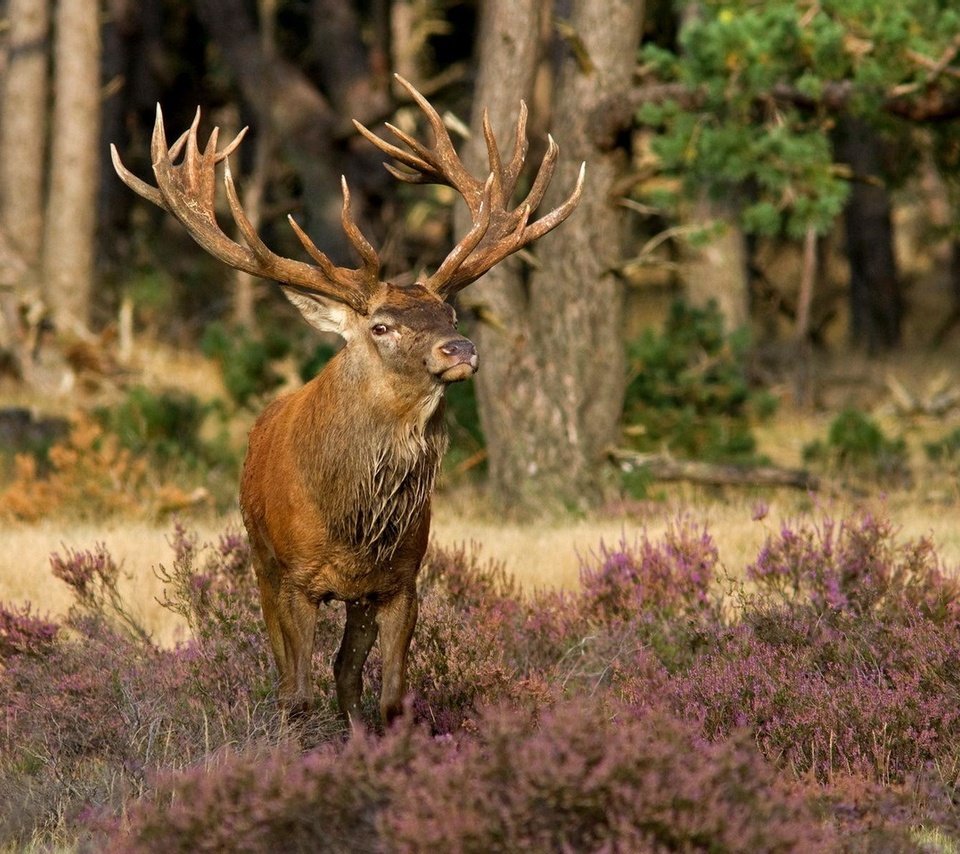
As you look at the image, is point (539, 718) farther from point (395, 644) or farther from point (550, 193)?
point (550, 193)

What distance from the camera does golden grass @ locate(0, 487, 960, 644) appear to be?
8.87 meters

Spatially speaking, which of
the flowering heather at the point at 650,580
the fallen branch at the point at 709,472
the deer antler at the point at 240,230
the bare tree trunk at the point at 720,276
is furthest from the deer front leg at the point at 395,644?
the bare tree trunk at the point at 720,276

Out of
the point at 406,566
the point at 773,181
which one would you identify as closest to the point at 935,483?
the point at 773,181

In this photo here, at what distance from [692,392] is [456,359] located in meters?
8.78

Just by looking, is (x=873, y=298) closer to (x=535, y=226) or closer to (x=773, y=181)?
(x=773, y=181)

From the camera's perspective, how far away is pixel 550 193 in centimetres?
1212

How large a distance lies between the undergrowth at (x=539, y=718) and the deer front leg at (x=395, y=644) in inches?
8.6

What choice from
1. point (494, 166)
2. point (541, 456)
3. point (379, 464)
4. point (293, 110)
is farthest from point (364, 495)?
point (293, 110)

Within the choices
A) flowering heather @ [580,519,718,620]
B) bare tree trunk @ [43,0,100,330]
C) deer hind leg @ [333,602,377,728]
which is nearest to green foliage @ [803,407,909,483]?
flowering heather @ [580,519,718,620]

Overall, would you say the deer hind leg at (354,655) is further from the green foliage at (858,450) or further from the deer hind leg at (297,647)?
the green foliage at (858,450)

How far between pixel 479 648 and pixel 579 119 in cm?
602

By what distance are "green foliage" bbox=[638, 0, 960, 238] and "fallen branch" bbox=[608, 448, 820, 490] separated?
193 centimetres

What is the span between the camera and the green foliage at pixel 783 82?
33.3 ft

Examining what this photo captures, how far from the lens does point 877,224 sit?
883 inches
